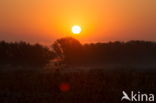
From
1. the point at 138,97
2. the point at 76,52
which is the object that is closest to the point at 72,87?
the point at 138,97

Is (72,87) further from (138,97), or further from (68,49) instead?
(68,49)

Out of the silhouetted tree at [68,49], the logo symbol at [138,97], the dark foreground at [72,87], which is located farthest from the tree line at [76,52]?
the logo symbol at [138,97]

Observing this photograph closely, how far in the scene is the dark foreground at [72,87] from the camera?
55.5ft

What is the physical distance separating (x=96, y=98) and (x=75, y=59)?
131 ft

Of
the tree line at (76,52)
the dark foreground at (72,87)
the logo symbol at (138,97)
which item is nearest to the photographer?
the logo symbol at (138,97)

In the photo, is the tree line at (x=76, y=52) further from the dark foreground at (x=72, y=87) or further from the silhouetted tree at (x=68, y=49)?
the dark foreground at (x=72, y=87)

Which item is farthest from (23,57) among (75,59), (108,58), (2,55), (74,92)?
(74,92)

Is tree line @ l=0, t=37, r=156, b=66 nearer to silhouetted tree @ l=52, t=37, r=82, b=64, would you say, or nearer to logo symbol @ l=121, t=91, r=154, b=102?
silhouetted tree @ l=52, t=37, r=82, b=64

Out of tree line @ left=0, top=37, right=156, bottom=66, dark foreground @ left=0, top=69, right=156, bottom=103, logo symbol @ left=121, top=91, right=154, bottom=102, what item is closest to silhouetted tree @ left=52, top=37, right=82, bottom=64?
tree line @ left=0, top=37, right=156, bottom=66

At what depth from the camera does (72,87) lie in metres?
20.6

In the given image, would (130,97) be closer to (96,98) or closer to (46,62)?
(96,98)

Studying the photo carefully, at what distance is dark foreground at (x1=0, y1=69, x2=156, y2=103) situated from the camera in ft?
55.5

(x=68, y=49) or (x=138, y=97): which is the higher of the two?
(x=68, y=49)

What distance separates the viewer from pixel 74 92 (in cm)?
1872
